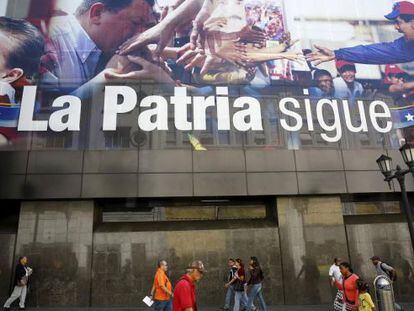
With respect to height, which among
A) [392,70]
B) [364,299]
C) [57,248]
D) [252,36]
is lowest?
[364,299]

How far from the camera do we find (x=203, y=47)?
17.2 metres

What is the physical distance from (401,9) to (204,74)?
429 inches

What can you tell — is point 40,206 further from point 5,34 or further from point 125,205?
point 5,34

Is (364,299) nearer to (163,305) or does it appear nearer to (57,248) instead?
(163,305)

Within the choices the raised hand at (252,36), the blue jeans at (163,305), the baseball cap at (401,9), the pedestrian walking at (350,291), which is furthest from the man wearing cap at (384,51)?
the blue jeans at (163,305)

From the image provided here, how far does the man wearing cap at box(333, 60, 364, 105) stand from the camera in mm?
16797

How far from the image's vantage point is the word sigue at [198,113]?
1520cm

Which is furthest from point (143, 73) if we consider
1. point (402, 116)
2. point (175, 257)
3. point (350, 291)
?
point (350, 291)

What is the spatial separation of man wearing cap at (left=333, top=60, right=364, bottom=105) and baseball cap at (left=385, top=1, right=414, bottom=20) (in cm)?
386

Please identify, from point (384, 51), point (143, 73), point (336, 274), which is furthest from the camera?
point (384, 51)

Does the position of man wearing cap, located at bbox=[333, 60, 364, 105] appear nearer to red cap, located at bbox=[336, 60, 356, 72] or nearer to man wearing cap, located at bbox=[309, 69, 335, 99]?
red cap, located at bbox=[336, 60, 356, 72]

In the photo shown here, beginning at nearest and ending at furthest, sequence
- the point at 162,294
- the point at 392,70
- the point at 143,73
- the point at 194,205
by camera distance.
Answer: the point at 162,294 < the point at 194,205 < the point at 143,73 < the point at 392,70

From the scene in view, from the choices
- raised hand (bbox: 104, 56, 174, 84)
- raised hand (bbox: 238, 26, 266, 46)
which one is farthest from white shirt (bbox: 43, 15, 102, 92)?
raised hand (bbox: 238, 26, 266, 46)

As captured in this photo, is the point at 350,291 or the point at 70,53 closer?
the point at 350,291
